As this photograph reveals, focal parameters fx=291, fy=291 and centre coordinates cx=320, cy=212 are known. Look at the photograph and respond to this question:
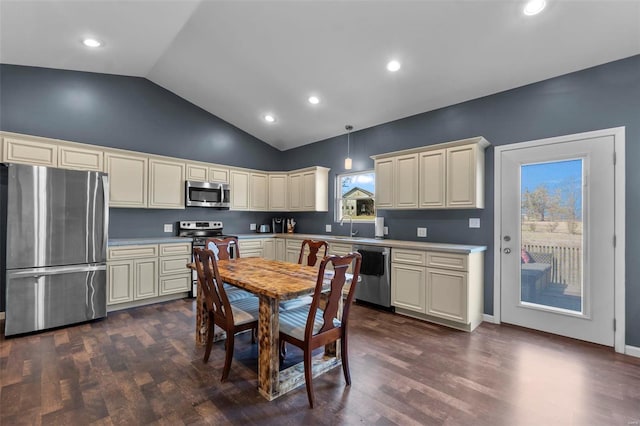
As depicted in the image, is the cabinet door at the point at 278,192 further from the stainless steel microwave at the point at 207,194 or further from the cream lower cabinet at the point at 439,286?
the cream lower cabinet at the point at 439,286

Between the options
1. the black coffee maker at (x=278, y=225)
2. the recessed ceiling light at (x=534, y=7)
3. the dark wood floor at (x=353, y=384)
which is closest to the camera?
the dark wood floor at (x=353, y=384)

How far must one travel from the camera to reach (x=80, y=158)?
3666 mm

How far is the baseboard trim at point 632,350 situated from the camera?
262 centimetres

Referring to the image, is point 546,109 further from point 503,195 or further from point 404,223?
point 404,223

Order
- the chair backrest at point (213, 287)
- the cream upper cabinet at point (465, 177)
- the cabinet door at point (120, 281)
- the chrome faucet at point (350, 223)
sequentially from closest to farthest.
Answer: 1. the chair backrest at point (213, 287)
2. the cream upper cabinet at point (465, 177)
3. the cabinet door at point (120, 281)
4. the chrome faucet at point (350, 223)

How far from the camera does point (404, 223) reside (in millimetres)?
4246

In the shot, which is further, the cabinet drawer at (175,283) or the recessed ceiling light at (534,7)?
the cabinet drawer at (175,283)

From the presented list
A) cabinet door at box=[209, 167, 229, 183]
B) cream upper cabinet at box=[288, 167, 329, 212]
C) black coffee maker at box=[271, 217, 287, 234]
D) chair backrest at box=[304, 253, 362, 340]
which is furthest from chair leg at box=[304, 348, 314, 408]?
black coffee maker at box=[271, 217, 287, 234]

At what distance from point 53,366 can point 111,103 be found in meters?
3.45

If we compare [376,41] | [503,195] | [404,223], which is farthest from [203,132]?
[503,195]

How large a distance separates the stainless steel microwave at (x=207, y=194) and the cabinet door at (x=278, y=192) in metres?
0.92

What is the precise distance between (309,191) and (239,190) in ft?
4.23

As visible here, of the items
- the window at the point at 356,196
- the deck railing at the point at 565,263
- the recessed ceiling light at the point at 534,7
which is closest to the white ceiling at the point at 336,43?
the recessed ceiling light at the point at 534,7

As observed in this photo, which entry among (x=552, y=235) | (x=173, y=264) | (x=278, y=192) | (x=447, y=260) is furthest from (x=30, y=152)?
(x=552, y=235)
